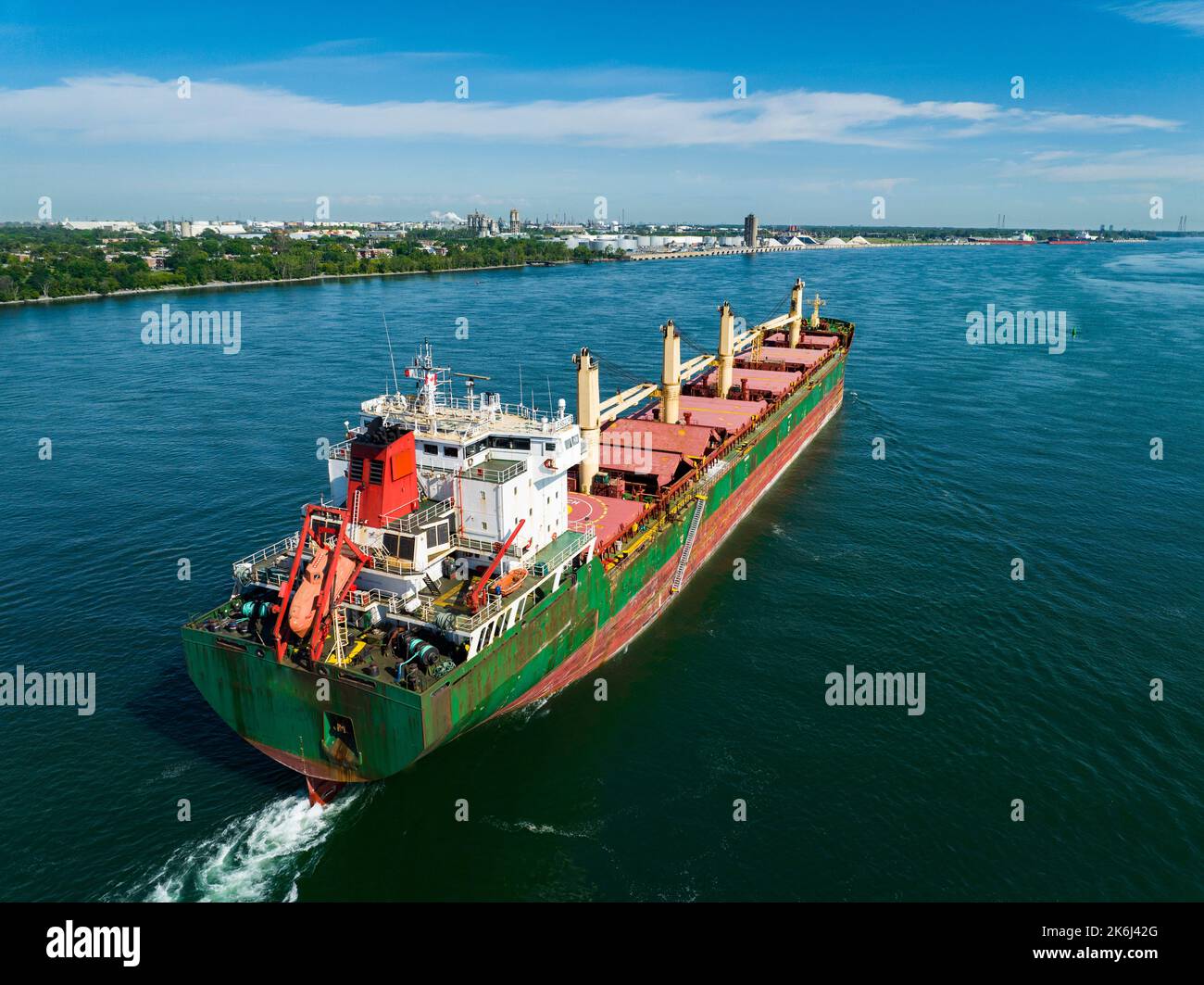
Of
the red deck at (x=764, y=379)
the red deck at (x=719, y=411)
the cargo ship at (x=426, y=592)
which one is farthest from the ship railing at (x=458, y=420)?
the red deck at (x=764, y=379)

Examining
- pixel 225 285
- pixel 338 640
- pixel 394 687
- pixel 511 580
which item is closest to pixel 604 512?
pixel 511 580

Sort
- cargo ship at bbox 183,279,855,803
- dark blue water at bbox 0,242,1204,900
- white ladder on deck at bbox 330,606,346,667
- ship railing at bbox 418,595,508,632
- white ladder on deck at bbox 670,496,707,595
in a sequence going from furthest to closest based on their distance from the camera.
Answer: white ladder on deck at bbox 670,496,707,595, ship railing at bbox 418,595,508,632, white ladder on deck at bbox 330,606,346,667, cargo ship at bbox 183,279,855,803, dark blue water at bbox 0,242,1204,900

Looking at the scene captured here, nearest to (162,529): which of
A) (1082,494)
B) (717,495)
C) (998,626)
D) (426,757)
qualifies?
(426,757)

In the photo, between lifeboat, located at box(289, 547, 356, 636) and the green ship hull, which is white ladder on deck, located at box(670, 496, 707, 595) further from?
lifeboat, located at box(289, 547, 356, 636)

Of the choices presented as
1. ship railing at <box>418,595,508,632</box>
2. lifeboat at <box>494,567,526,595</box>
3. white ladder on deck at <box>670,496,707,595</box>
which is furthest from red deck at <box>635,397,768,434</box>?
ship railing at <box>418,595,508,632</box>

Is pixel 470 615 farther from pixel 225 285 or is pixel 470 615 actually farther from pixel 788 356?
pixel 225 285

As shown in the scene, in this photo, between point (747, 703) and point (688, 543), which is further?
point (688, 543)

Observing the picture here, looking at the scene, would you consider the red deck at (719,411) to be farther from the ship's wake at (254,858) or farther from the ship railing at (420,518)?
the ship's wake at (254,858)
